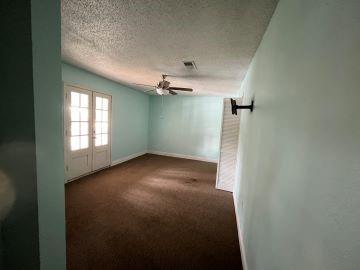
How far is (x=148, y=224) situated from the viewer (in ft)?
7.48

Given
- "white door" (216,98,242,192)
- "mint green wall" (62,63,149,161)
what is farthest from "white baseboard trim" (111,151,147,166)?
"white door" (216,98,242,192)

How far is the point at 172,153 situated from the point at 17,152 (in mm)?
5721

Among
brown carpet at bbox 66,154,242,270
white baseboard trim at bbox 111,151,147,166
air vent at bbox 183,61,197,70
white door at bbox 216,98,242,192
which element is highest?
air vent at bbox 183,61,197,70

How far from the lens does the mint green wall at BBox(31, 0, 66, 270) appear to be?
726 millimetres

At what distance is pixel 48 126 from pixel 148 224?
6.43 ft

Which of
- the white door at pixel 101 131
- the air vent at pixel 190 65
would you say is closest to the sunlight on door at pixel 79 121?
the white door at pixel 101 131

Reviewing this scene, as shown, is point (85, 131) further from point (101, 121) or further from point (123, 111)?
point (123, 111)

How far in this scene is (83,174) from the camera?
381 centimetres

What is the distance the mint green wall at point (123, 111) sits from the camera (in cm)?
353

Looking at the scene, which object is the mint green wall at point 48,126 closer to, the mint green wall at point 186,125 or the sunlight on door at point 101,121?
the sunlight on door at point 101,121

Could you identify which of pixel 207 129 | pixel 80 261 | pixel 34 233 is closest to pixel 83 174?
pixel 80 261

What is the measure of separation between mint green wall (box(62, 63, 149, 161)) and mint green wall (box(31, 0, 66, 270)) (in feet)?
9.49

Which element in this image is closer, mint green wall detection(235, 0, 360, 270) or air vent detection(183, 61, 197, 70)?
mint green wall detection(235, 0, 360, 270)

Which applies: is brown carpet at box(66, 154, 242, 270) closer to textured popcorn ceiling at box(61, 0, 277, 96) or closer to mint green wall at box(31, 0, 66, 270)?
mint green wall at box(31, 0, 66, 270)
